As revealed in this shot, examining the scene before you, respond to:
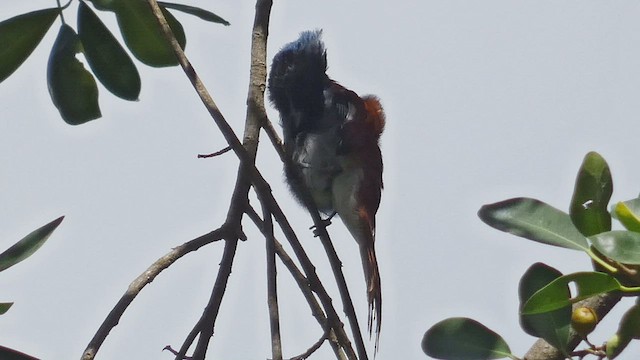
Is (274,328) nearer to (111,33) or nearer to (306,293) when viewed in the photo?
(306,293)

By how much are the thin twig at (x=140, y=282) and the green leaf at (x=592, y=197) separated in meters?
0.99

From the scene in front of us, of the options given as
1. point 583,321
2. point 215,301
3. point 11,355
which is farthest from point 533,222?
point 11,355

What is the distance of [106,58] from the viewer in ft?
10.6

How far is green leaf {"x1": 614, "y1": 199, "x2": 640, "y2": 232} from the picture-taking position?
1966 millimetres

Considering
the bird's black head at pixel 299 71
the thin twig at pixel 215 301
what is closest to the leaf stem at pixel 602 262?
the thin twig at pixel 215 301

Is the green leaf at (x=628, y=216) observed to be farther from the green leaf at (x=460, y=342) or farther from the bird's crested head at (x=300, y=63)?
the bird's crested head at (x=300, y=63)

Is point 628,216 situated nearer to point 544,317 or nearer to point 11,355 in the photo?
point 544,317

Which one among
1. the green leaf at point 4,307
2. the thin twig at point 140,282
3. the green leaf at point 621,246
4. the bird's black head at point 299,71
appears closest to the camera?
the green leaf at point 621,246

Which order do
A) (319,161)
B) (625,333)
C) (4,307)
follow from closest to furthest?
1. (625,333)
2. (4,307)
3. (319,161)

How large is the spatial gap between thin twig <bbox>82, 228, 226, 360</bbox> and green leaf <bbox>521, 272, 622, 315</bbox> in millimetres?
944

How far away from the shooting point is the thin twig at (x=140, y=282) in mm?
2178

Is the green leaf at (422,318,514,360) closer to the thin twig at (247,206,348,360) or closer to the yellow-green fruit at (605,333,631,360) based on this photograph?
the yellow-green fruit at (605,333,631,360)

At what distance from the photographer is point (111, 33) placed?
10.6 ft

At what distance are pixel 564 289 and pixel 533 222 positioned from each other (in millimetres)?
217
